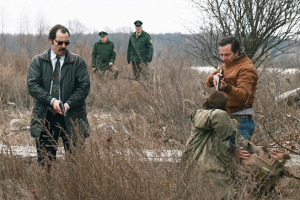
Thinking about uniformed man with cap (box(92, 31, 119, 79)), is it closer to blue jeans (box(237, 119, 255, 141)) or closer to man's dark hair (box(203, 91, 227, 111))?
blue jeans (box(237, 119, 255, 141))

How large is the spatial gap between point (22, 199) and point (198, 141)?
4.65 ft

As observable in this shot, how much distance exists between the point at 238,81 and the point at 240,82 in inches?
1.0

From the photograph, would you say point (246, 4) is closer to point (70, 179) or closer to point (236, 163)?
point (236, 163)

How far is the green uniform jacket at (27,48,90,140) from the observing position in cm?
367

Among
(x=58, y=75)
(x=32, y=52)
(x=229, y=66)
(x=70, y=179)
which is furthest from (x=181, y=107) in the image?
(x=32, y=52)

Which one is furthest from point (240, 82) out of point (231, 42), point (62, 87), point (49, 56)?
point (49, 56)

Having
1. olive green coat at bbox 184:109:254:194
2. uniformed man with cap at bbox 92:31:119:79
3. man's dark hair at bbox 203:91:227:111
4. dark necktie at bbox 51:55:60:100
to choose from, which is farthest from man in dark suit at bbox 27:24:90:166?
uniformed man with cap at bbox 92:31:119:79

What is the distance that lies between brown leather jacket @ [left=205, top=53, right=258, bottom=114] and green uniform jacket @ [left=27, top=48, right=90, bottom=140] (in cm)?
143

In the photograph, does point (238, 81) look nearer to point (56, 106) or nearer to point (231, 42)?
point (231, 42)

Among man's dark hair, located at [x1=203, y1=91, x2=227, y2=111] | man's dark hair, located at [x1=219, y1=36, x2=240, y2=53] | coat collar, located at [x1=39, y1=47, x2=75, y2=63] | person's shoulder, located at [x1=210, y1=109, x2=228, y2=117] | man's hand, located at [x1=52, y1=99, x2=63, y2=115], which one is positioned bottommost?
man's hand, located at [x1=52, y1=99, x2=63, y2=115]

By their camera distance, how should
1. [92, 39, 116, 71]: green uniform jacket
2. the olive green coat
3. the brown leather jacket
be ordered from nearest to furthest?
the olive green coat, the brown leather jacket, [92, 39, 116, 71]: green uniform jacket

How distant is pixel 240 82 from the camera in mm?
3607

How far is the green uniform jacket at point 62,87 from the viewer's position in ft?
12.0

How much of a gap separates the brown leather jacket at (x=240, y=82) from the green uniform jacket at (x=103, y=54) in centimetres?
808
